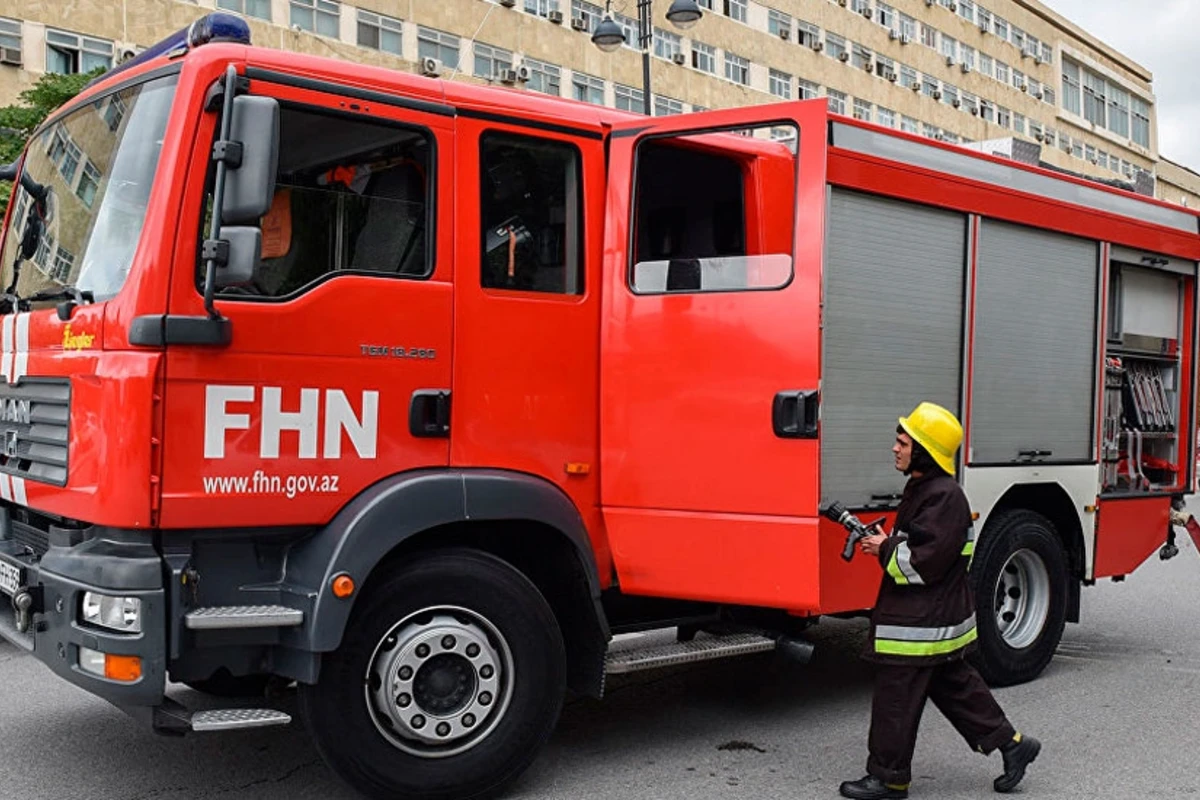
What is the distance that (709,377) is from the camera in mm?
5582

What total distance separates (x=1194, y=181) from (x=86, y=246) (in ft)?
248

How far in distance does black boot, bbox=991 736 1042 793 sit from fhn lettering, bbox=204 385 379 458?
2819 mm

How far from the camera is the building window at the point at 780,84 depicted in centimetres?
4159

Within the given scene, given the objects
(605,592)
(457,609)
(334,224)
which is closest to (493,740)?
(457,609)

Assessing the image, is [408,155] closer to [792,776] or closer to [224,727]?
[224,727]

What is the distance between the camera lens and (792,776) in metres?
5.60

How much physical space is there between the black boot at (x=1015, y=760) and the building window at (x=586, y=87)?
29.6 metres

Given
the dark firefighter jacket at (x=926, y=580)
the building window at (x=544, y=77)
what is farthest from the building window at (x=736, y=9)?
the dark firefighter jacket at (x=926, y=580)

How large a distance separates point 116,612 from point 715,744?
2858 millimetres

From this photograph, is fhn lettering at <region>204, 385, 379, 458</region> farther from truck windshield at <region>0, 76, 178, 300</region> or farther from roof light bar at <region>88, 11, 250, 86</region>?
roof light bar at <region>88, 11, 250, 86</region>

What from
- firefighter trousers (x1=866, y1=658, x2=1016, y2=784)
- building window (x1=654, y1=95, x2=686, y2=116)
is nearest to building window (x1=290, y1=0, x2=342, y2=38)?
building window (x1=654, y1=95, x2=686, y2=116)

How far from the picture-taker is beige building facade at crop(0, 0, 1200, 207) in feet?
81.1

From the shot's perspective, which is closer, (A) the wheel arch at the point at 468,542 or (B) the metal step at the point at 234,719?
(B) the metal step at the point at 234,719

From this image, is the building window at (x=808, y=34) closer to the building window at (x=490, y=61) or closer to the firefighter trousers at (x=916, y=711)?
the building window at (x=490, y=61)
